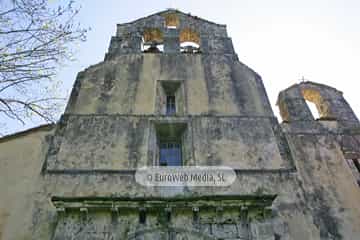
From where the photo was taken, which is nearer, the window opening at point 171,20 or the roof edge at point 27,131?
the roof edge at point 27,131

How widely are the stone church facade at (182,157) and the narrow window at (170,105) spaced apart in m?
0.03

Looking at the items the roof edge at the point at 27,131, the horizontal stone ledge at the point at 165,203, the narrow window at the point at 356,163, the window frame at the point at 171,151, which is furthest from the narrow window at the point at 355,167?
the roof edge at the point at 27,131

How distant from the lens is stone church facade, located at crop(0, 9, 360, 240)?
6.40 m

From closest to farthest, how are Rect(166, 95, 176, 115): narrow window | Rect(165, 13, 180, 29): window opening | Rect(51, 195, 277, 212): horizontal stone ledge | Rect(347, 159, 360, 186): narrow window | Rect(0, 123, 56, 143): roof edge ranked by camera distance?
Rect(51, 195, 277, 212): horizontal stone ledge → Rect(347, 159, 360, 186): narrow window → Rect(0, 123, 56, 143): roof edge → Rect(166, 95, 176, 115): narrow window → Rect(165, 13, 180, 29): window opening

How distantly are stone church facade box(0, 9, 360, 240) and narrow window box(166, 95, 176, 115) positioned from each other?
0.10 ft

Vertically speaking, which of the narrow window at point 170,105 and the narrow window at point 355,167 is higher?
the narrow window at point 170,105

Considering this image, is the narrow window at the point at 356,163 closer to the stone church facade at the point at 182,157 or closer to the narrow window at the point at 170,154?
the stone church facade at the point at 182,157

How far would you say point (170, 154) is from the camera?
8.43 meters

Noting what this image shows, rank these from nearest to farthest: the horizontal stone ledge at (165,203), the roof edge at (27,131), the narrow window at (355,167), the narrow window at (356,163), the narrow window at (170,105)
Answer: the horizontal stone ledge at (165,203)
the narrow window at (355,167)
the narrow window at (356,163)
the roof edge at (27,131)
the narrow window at (170,105)

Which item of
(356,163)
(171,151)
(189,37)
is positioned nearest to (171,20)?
(189,37)

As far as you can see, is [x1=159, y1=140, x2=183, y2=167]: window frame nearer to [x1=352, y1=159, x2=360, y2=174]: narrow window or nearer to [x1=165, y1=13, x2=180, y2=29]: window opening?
[x1=352, y1=159, x2=360, y2=174]: narrow window

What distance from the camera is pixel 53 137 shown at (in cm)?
828

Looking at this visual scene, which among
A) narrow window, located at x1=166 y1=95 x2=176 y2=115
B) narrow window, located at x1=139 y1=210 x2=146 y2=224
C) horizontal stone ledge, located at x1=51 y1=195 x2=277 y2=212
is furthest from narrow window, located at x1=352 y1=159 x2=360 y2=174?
narrow window, located at x1=139 y1=210 x2=146 y2=224

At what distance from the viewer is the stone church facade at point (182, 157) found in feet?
21.0
